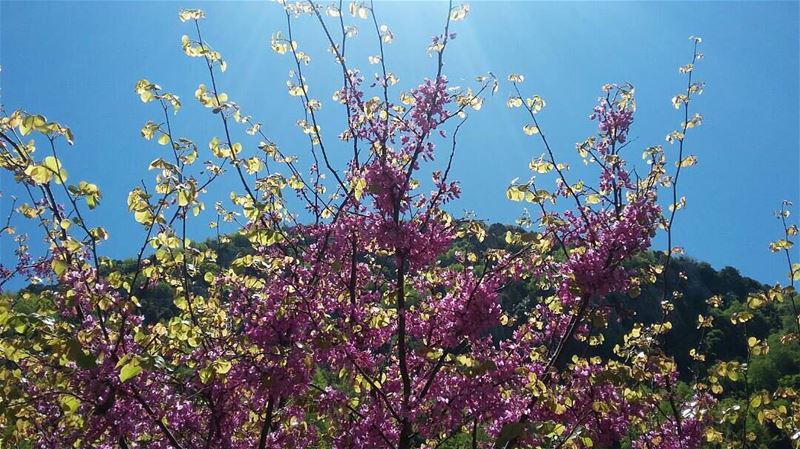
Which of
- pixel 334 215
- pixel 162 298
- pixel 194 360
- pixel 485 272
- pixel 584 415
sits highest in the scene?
pixel 162 298

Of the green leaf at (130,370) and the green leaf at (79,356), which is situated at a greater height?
the green leaf at (79,356)

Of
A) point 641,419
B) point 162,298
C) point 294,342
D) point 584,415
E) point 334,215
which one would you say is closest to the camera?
point 294,342

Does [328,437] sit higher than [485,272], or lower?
lower

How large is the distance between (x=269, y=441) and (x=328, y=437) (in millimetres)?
606

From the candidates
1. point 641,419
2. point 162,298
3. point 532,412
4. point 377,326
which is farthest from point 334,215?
point 162,298

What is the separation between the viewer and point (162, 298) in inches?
2124

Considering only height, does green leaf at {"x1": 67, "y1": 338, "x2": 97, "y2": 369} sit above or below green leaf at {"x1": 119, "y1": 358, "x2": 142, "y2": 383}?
above

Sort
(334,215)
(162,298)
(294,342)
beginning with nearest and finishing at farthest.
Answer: (294,342), (334,215), (162,298)

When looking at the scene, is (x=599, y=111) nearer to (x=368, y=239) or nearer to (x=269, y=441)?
(x=368, y=239)

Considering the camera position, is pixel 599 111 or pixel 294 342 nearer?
pixel 294 342

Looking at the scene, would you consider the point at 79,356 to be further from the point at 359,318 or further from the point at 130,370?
the point at 359,318

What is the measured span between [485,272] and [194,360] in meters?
2.76

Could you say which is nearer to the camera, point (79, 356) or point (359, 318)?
point (79, 356)

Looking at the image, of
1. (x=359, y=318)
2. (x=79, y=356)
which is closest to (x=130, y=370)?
(x=79, y=356)
